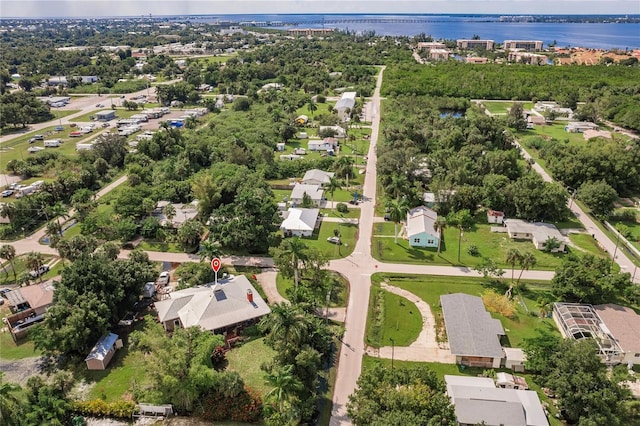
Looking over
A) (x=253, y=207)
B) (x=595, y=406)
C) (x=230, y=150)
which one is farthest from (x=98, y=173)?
(x=595, y=406)

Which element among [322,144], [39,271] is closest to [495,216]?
[322,144]

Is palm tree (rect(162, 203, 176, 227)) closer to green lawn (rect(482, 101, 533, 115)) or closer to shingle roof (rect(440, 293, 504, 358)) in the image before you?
shingle roof (rect(440, 293, 504, 358))

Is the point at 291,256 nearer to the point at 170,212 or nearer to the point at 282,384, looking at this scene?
the point at 282,384

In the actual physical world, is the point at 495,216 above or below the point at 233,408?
above

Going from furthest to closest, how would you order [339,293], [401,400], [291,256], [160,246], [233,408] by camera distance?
[160,246] → [339,293] → [291,256] → [233,408] → [401,400]

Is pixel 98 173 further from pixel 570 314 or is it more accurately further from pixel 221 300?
pixel 570 314

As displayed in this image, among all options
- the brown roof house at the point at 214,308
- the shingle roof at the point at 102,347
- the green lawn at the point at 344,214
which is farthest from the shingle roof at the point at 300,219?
the shingle roof at the point at 102,347
